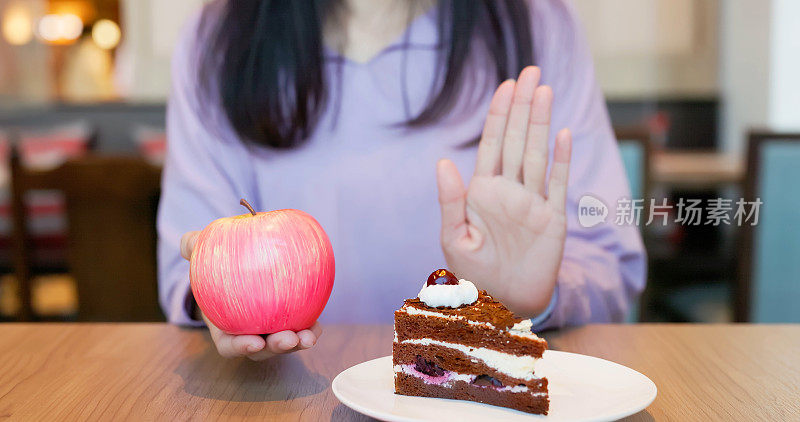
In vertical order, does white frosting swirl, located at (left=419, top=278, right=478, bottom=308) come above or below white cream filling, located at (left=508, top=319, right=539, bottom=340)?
above

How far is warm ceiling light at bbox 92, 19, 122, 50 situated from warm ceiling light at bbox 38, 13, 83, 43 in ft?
0.48

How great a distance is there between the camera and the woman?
1.27 metres

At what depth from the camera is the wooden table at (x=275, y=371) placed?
0.69m

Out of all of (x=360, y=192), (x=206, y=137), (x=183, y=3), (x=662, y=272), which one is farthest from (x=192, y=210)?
(x=183, y=3)

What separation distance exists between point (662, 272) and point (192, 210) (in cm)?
197

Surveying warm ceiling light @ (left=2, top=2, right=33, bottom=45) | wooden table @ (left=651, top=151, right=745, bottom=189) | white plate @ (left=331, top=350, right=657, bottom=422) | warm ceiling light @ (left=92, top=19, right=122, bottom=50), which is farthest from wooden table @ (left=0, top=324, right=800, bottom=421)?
warm ceiling light @ (left=2, top=2, right=33, bottom=45)

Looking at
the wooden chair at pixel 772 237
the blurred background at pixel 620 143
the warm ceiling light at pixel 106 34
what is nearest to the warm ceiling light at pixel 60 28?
the blurred background at pixel 620 143

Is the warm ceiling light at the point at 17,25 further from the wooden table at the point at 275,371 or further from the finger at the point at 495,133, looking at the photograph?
the finger at the point at 495,133

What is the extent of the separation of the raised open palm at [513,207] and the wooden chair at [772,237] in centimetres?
115

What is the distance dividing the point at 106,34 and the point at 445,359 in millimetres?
6407

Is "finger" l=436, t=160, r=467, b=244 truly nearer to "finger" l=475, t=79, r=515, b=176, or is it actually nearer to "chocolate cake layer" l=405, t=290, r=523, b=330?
"finger" l=475, t=79, r=515, b=176

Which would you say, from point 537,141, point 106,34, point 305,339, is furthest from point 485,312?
point 106,34

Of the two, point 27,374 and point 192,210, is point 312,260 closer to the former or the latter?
point 27,374

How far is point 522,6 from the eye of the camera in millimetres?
1310
